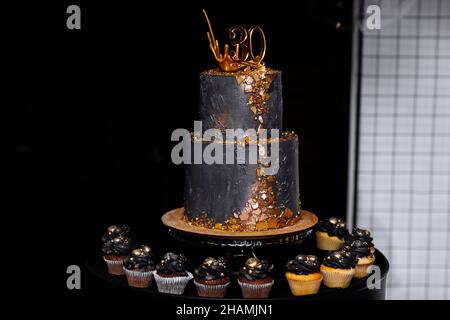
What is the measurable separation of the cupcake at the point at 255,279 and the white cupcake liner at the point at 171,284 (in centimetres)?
25

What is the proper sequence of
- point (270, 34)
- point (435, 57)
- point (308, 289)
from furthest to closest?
point (435, 57), point (270, 34), point (308, 289)

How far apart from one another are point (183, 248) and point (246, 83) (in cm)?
105

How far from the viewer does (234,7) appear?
470 cm

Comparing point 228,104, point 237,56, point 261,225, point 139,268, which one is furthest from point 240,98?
point 139,268

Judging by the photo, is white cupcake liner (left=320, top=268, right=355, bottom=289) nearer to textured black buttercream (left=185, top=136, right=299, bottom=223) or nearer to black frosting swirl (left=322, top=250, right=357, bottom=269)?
black frosting swirl (left=322, top=250, right=357, bottom=269)

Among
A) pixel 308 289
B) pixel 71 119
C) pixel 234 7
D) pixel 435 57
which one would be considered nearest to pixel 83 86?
pixel 71 119

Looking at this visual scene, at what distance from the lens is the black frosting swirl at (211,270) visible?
3.67 meters

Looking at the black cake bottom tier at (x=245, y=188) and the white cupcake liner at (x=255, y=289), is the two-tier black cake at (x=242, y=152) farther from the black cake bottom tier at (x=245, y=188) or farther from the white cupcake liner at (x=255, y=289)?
the white cupcake liner at (x=255, y=289)

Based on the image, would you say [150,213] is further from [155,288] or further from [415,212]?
[415,212]

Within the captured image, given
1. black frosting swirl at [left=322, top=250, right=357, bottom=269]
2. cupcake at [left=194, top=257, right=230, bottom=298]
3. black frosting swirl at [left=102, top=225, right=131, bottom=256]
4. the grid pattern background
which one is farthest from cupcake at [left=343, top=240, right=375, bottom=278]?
the grid pattern background

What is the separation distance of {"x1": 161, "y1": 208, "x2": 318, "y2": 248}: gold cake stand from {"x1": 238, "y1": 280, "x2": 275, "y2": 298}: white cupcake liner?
222mm

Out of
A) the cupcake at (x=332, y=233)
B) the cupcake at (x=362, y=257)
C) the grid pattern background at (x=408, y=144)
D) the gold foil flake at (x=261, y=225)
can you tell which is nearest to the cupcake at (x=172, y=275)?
the gold foil flake at (x=261, y=225)
